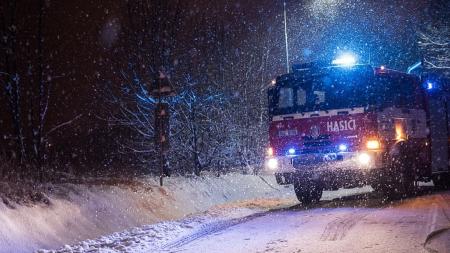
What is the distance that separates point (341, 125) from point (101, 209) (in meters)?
5.87

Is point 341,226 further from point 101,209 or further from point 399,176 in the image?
point 101,209

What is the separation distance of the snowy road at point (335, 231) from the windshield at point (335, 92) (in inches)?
95.4

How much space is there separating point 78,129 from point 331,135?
692 inches

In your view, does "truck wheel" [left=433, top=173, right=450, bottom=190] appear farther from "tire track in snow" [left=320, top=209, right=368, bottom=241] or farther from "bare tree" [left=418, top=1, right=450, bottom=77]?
"bare tree" [left=418, top=1, right=450, bottom=77]

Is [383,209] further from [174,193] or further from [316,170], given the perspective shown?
[174,193]

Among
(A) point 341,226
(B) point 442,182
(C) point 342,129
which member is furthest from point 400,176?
(B) point 442,182

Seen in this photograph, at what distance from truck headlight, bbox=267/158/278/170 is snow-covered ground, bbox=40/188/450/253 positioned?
1161mm

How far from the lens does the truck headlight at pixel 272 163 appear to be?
12.4 meters

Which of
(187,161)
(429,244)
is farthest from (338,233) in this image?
(187,161)

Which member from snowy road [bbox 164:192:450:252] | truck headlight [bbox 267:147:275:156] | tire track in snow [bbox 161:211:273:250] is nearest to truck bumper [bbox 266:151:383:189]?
truck headlight [bbox 267:147:275:156]

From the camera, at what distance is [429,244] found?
732 centimetres

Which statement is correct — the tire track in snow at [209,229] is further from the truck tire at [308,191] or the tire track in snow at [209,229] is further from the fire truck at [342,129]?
the truck tire at [308,191]

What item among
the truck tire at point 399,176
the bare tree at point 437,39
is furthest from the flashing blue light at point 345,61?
the bare tree at point 437,39

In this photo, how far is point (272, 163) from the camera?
1251 centimetres
